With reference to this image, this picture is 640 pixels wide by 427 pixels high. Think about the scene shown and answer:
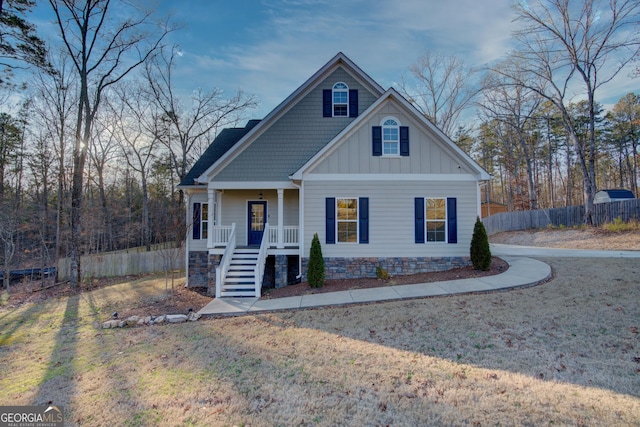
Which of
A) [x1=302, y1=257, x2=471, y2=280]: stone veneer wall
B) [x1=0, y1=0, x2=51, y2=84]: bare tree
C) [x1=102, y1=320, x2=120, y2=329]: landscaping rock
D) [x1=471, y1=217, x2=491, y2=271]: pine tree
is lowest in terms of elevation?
[x1=102, y1=320, x2=120, y2=329]: landscaping rock

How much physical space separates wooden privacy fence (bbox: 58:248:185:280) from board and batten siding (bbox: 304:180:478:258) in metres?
9.25

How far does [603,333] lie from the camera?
5168mm

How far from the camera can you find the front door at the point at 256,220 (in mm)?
12328

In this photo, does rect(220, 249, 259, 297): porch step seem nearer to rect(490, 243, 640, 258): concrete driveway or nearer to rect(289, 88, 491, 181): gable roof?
rect(289, 88, 491, 181): gable roof

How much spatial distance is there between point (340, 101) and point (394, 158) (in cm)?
342

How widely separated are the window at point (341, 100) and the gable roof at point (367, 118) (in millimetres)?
1760

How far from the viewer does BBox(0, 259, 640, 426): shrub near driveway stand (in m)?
3.36

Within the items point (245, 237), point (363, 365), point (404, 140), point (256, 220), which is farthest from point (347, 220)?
point (363, 365)

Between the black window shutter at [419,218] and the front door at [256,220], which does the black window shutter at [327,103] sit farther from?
the black window shutter at [419,218]

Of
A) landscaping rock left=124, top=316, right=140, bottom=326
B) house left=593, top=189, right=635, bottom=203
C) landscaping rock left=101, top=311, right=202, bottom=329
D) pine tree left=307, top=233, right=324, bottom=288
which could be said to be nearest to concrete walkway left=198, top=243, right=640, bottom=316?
landscaping rock left=101, top=311, right=202, bottom=329

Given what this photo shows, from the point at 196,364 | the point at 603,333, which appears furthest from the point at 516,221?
the point at 196,364

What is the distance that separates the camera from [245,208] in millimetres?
12422

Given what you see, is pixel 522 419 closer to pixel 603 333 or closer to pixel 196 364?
pixel 603 333
